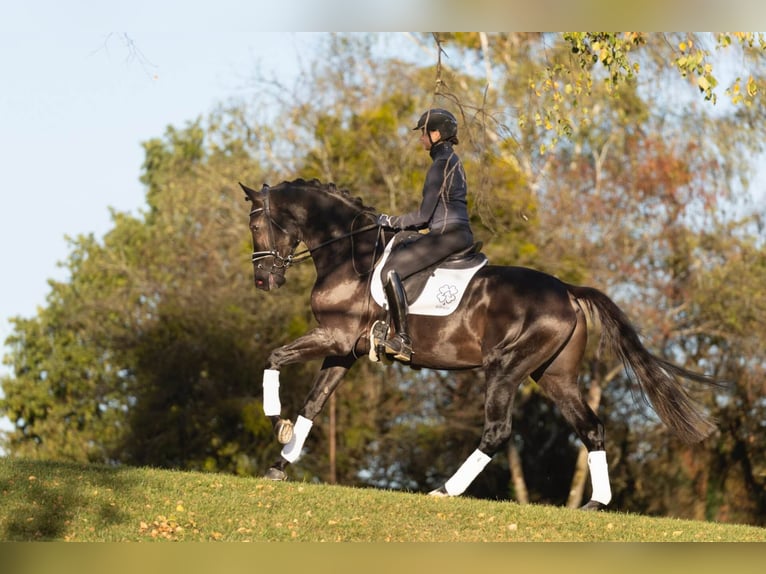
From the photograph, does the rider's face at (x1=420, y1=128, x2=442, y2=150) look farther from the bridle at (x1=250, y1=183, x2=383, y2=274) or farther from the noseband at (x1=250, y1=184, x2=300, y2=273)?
the noseband at (x1=250, y1=184, x2=300, y2=273)

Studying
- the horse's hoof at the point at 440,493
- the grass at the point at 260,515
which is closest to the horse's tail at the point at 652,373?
the grass at the point at 260,515

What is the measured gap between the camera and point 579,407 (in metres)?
13.4

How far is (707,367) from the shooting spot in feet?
127

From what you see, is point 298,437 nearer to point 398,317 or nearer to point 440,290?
point 398,317

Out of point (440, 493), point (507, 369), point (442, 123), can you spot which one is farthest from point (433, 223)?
point (440, 493)

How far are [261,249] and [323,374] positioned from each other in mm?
1585

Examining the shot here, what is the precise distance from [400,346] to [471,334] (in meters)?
0.86

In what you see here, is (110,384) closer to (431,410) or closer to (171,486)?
(431,410)

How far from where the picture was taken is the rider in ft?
43.4

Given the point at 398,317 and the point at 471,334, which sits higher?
the point at 398,317

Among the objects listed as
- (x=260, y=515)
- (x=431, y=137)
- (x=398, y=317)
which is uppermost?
(x=431, y=137)
